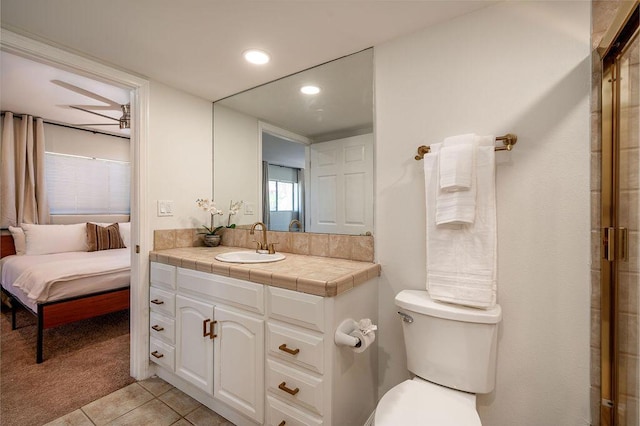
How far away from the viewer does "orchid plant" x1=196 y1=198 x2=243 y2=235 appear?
2256 mm

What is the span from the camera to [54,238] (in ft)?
11.2

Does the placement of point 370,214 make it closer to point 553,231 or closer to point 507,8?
point 553,231

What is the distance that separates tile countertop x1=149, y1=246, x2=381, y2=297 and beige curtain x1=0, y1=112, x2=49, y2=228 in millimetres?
3076

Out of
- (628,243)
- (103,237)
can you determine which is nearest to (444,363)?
(628,243)

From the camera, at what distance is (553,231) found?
3.80 ft

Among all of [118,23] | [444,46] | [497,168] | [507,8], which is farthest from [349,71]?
[118,23]

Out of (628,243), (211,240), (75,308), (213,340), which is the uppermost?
(628,243)

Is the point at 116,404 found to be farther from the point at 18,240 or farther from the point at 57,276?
the point at 18,240

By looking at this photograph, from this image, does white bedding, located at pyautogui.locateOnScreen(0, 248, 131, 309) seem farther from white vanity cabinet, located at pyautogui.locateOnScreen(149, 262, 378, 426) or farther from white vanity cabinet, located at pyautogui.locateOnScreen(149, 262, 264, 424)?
white vanity cabinet, located at pyautogui.locateOnScreen(149, 262, 378, 426)

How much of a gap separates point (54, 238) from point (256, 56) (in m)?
3.56

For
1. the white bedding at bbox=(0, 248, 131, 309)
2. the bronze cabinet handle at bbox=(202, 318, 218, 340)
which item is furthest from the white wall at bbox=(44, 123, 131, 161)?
the bronze cabinet handle at bbox=(202, 318, 218, 340)

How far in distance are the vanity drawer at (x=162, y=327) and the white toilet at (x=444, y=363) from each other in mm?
1382

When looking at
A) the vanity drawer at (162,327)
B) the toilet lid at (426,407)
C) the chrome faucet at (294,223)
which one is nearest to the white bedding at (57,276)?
the vanity drawer at (162,327)

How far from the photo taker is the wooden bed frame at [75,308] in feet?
7.21
